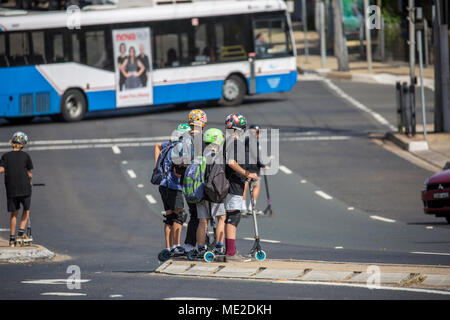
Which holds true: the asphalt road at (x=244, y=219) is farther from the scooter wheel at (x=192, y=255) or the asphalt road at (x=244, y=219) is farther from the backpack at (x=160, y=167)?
the backpack at (x=160, y=167)

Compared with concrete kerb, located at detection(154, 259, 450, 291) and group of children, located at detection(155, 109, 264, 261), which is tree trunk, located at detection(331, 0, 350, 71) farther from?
concrete kerb, located at detection(154, 259, 450, 291)

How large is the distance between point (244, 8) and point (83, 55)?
626cm

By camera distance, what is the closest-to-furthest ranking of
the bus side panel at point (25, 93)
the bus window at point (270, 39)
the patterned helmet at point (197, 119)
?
the patterned helmet at point (197, 119) → the bus side panel at point (25, 93) → the bus window at point (270, 39)

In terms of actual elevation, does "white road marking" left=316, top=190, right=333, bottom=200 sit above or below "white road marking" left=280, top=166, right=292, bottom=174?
below

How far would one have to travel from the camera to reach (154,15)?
34.2m

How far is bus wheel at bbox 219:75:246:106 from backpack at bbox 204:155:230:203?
23.0m

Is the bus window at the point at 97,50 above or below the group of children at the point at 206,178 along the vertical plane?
above

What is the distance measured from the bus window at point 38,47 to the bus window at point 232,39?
6.10 m

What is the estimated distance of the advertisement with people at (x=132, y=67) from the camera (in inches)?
1315

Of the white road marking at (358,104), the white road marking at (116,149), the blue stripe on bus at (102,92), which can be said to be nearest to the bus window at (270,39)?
the blue stripe on bus at (102,92)

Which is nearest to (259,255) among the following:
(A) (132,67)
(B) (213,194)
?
(B) (213,194)

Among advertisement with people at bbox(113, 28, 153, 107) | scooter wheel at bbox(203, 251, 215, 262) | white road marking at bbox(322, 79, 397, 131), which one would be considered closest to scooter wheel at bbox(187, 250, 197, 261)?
scooter wheel at bbox(203, 251, 215, 262)

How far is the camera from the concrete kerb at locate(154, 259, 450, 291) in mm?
11117
